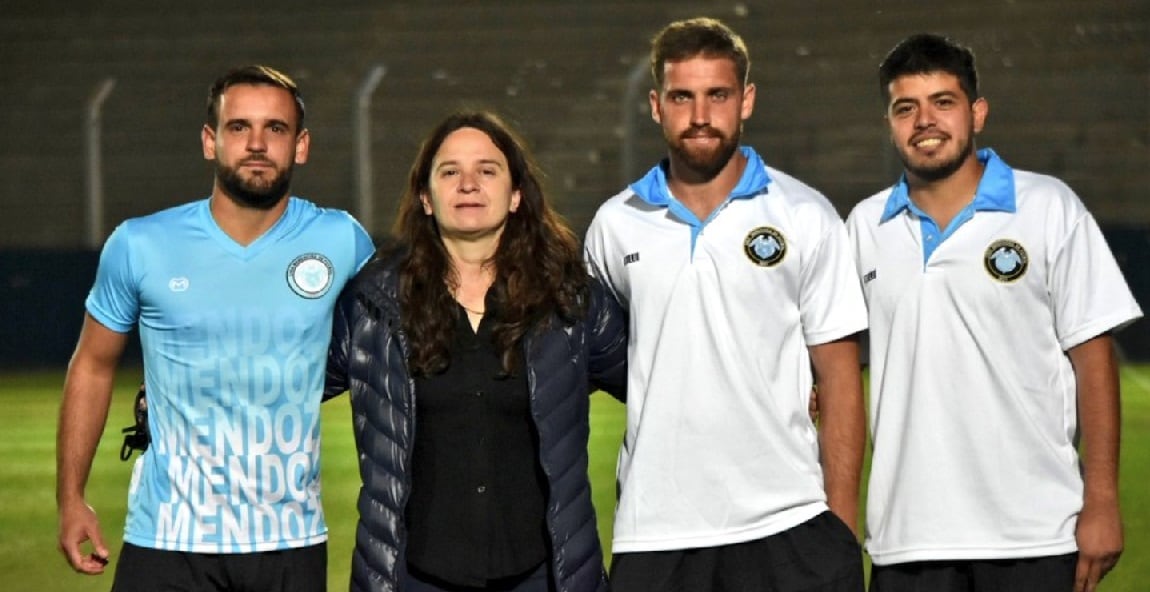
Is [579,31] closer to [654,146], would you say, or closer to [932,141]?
[654,146]

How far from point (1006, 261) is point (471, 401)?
1.24 metres

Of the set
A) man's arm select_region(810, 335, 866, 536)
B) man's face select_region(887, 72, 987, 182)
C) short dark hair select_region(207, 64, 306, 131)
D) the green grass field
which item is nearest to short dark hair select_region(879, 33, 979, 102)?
man's face select_region(887, 72, 987, 182)

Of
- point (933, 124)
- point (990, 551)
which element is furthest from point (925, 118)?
point (990, 551)

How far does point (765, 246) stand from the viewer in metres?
4.25

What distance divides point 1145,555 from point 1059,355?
3.60 meters

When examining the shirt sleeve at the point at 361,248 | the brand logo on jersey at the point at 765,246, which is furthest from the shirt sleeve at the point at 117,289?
the brand logo on jersey at the point at 765,246

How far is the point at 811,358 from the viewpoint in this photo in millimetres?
4312

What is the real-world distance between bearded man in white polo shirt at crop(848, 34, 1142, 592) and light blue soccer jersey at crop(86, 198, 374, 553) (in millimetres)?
1311

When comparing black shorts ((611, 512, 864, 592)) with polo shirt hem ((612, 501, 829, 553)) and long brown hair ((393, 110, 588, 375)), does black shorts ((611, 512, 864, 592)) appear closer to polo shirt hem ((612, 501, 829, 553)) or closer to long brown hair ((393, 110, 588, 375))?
polo shirt hem ((612, 501, 829, 553))

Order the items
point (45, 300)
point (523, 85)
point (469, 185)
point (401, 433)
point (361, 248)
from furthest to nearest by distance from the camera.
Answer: point (523, 85), point (45, 300), point (361, 248), point (469, 185), point (401, 433)

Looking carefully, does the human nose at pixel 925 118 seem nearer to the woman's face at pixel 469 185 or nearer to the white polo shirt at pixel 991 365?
the white polo shirt at pixel 991 365

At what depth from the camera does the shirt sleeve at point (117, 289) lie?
437 centimetres

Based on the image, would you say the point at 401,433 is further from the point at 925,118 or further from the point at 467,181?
the point at 925,118

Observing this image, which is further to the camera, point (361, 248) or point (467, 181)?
point (361, 248)
